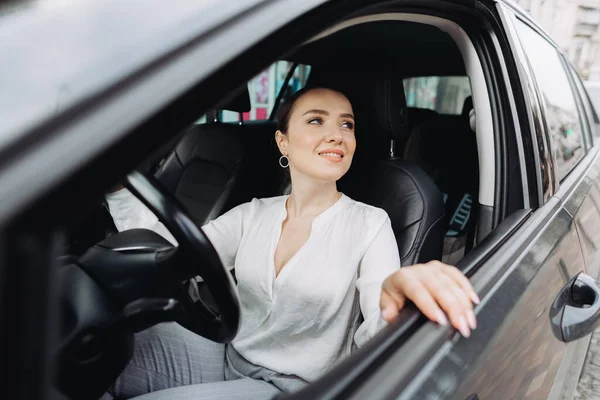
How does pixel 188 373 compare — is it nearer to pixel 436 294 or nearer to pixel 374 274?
pixel 374 274

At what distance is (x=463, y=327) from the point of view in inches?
34.0

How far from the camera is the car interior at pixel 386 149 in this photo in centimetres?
163

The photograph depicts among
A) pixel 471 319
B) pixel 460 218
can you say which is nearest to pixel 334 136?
pixel 471 319

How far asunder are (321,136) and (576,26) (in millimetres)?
17989

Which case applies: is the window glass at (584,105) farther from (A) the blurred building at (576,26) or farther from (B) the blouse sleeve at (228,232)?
(A) the blurred building at (576,26)

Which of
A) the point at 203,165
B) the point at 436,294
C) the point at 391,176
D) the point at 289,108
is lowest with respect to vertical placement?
the point at 203,165

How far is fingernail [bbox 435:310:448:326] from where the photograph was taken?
2.82 ft

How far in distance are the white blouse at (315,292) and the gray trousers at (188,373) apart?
0.14 feet

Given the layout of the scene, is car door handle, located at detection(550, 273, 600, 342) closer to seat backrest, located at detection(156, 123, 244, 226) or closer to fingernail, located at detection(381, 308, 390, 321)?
fingernail, located at detection(381, 308, 390, 321)

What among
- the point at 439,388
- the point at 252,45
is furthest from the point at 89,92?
the point at 439,388

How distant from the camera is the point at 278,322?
1.42 m

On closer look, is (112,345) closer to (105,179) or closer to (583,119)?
(105,179)

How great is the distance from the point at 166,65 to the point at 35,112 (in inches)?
5.3

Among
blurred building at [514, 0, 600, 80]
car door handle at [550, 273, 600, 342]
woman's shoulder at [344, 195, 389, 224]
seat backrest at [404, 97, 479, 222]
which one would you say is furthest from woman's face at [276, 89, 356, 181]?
blurred building at [514, 0, 600, 80]
